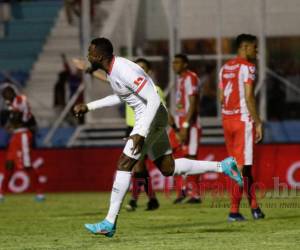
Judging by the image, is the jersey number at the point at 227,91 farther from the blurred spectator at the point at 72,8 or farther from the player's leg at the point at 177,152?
the blurred spectator at the point at 72,8

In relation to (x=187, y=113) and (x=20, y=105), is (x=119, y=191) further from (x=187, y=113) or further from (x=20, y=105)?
(x=20, y=105)

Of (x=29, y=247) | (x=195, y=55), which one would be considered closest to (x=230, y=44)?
(x=195, y=55)

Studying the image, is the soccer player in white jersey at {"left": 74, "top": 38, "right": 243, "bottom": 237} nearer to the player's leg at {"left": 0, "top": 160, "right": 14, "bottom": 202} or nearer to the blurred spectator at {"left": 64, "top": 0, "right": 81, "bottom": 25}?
the player's leg at {"left": 0, "top": 160, "right": 14, "bottom": 202}

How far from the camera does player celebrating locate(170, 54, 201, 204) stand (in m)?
17.5

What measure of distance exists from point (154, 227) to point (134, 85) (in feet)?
7.12

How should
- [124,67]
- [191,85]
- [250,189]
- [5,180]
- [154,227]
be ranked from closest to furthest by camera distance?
[124,67] → [154,227] → [250,189] → [191,85] → [5,180]

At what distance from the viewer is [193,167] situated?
41.3 ft

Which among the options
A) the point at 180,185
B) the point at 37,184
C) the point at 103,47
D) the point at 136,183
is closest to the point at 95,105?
the point at 103,47

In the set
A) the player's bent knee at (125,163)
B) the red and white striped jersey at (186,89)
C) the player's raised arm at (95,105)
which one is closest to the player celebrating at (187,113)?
the red and white striped jersey at (186,89)

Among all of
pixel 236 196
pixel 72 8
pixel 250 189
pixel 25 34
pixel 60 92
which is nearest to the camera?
pixel 236 196

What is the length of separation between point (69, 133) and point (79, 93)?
886 mm

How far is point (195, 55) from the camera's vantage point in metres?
23.4

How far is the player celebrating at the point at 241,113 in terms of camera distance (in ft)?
44.7

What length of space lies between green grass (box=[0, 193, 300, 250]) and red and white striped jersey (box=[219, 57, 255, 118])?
1.34 m
